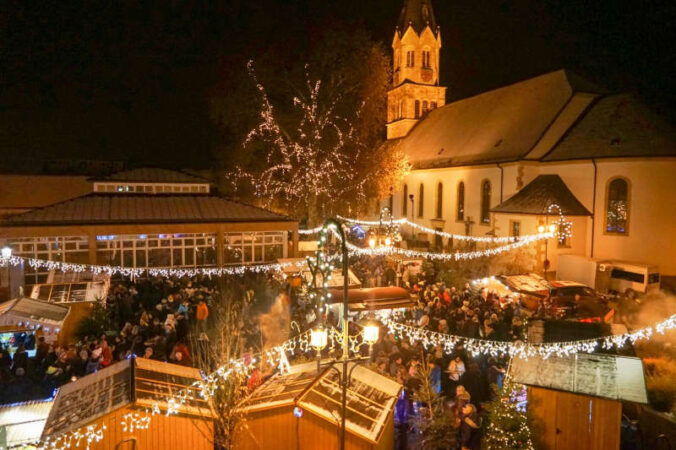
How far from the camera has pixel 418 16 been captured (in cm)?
4094

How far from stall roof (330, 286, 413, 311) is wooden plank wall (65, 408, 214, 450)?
17.0ft

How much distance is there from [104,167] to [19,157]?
7.86 m

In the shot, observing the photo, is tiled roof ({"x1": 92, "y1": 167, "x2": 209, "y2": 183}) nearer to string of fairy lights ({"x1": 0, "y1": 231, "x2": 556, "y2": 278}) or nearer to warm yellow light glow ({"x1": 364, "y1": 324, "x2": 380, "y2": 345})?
string of fairy lights ({"x1": 0, "y1": 231, "x2": 556, "y2": 278})

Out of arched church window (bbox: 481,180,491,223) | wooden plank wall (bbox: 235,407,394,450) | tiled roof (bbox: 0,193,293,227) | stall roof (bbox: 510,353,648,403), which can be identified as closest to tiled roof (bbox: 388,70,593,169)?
arched church window (bbox: 481,180,491,223)

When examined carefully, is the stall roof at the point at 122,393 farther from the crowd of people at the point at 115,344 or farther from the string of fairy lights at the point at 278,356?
the crowd of people at the point at 115,344

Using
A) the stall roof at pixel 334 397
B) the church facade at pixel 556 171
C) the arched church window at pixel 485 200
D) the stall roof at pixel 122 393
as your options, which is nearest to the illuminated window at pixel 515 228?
the church facade at pixel 556 171

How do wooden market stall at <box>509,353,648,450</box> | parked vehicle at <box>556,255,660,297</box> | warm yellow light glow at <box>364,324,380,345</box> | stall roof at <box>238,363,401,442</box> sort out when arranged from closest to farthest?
1. warm yellow light glow at <box>364,324,380,345</box>
2. stall roof at <box>238,363,401,442</box>
3. wooden market stall at <box>509,353,648,450</box>
4. parked vehicle at <box>556,255,660,297</box>

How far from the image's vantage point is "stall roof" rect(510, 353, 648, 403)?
25.6ft

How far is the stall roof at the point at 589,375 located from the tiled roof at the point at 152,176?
79.4 feet

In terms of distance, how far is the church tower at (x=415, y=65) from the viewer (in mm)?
40781

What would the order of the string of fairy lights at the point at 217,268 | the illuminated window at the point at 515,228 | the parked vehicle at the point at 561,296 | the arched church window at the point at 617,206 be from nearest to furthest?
1. the parked vehicle at the point at 561,296
2. the string of fairy lights at the point at 217,268
3. the arched church window at the point at 617,206
4. the illuminated window at the point at 515,228

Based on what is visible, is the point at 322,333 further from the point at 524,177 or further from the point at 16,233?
the point at 524,177

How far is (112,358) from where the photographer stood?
10.7 metres

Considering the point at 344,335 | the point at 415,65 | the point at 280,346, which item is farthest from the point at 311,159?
the point at 344,335
